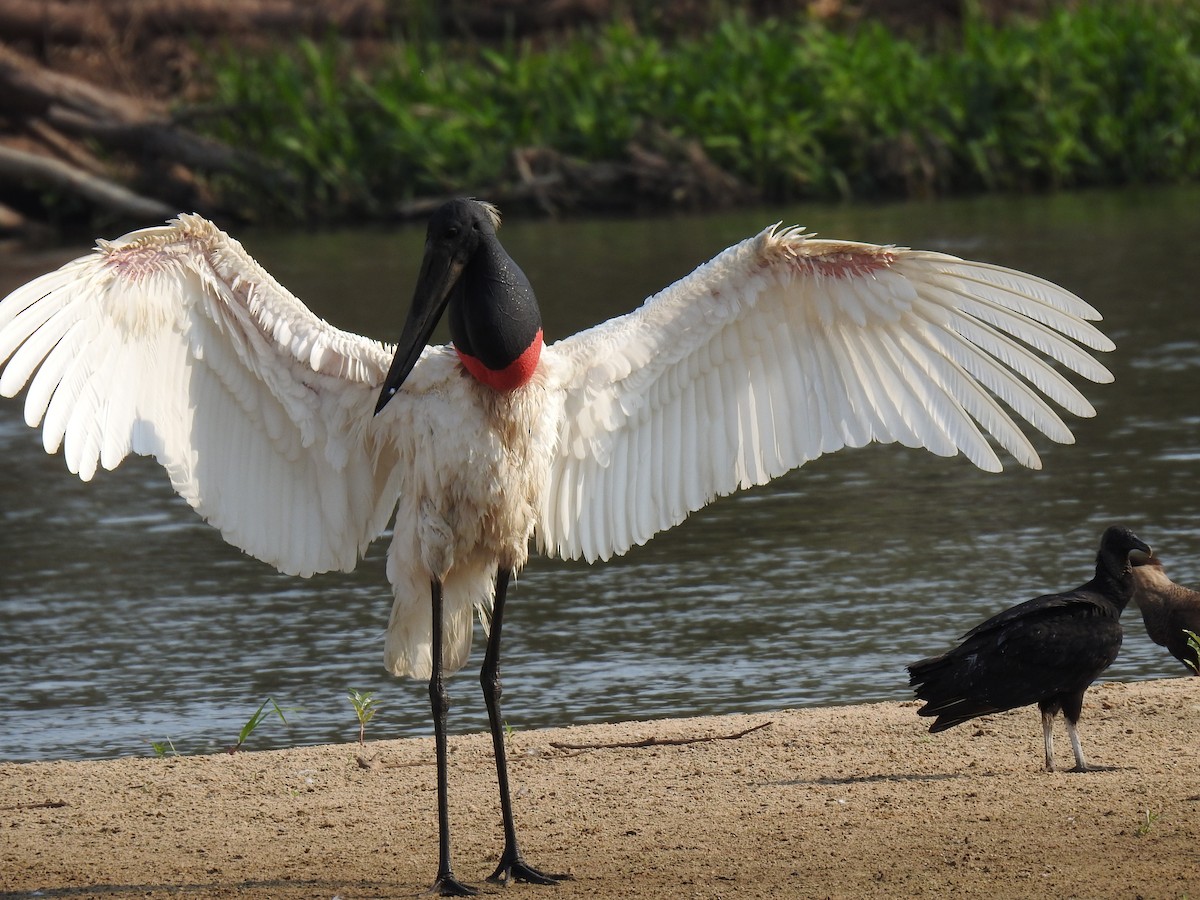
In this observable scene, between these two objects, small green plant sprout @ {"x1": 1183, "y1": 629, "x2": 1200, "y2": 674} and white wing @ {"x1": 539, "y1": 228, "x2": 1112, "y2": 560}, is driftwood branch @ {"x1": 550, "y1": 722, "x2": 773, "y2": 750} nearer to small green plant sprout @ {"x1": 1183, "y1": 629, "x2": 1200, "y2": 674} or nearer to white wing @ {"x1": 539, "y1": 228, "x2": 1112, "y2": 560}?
white wing @ {"x1": 539, "y1": 228, "x2": 1112, "y2": 560}

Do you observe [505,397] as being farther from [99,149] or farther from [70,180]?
[99,149]

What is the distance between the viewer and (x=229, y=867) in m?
5.49

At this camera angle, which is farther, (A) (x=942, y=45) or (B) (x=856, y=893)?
(A) (x=942, y=45)

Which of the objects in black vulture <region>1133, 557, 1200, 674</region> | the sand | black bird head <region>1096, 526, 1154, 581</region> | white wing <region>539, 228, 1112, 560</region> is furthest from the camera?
black vulture <region>1133, 557, 1200, 674</region>

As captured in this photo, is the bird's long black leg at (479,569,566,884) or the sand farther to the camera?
the bird's long black leg at (479,569,566,884)

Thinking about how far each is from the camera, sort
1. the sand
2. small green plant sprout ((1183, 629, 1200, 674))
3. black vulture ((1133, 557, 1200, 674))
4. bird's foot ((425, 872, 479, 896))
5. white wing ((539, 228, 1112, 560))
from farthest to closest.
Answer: black vulture ((1133, 557, 1200, 674)) → small green plant sprout ((1183, 629, 1200, 674)) → white wing ((539, 228, 1112, 560)) → bird's foot ((425, 872, 479, 896)) → the sand

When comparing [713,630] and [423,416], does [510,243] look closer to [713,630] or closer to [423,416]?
[713,630]

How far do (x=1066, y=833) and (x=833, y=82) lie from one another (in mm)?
17551

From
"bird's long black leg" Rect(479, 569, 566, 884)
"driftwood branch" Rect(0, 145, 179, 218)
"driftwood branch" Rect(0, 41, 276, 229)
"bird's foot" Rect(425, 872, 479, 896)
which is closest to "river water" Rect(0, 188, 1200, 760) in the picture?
"bird's long black leg" Rect(479, 569, 566, 884)

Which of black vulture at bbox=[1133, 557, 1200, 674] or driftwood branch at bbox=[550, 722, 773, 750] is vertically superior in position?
black vulture at bbox=[1133, 557, 1200, 674]

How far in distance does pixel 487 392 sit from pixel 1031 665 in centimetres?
181

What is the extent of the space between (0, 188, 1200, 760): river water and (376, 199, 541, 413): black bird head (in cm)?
212

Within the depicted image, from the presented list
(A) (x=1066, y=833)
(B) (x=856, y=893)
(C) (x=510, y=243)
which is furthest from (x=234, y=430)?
(C) (x=510, y=243)

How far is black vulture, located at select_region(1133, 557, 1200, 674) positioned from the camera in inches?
273
